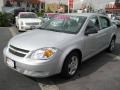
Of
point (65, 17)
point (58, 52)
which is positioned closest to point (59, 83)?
point (58, 52)

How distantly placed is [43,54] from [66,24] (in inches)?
63.1

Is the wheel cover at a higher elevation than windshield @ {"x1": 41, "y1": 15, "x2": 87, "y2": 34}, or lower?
lower

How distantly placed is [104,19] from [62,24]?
2.03 metres

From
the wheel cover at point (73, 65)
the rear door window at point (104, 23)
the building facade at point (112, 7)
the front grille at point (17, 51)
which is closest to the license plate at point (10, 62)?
the front grille at point (17, 51)

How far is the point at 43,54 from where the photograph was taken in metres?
4.53

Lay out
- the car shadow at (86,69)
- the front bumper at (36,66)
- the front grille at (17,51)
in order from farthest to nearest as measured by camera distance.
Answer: the car shadow at (86,69) → the front grille at (17,51) → the front bumper at (36,66)

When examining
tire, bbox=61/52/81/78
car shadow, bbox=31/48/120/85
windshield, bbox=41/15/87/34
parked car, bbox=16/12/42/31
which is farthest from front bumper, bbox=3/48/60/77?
parked car, bbox=16/12/42/31

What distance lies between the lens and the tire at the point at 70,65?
4906mm

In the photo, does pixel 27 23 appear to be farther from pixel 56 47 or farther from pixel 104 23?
pixel 56 47

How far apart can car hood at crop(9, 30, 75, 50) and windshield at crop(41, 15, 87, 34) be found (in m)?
0.30

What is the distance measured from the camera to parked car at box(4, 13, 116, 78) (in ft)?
14.8

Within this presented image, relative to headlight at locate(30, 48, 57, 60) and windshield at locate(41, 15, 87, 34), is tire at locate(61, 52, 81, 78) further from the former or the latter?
windshield at locate(41, 15, 87, 34)

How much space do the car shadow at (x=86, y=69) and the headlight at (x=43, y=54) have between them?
0.76 m

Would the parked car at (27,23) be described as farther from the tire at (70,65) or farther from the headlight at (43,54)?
the headlight at (43,54)
